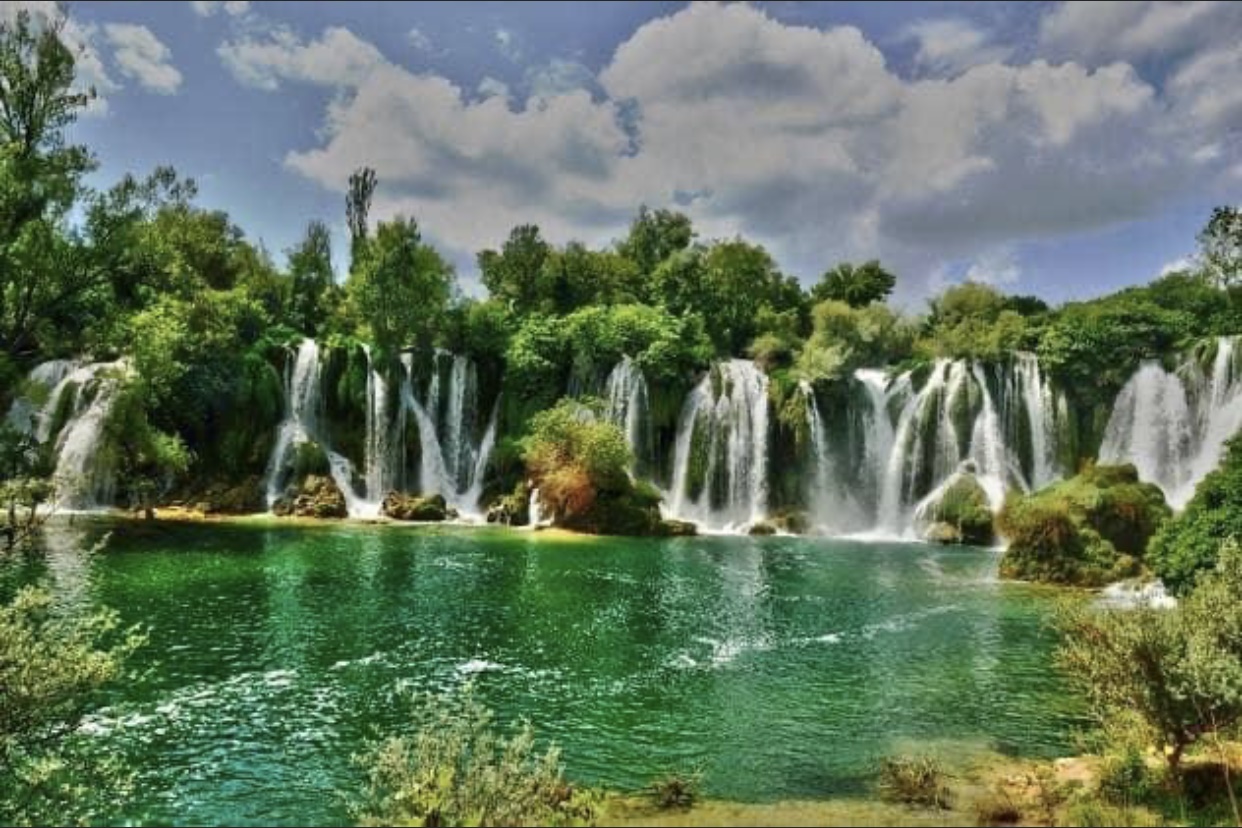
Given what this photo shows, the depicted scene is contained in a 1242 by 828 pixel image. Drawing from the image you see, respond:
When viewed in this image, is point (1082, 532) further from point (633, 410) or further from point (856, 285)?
point (856, 285)

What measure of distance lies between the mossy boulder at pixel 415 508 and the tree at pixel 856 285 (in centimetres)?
4070

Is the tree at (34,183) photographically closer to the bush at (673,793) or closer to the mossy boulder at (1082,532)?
the bush at (673,793)

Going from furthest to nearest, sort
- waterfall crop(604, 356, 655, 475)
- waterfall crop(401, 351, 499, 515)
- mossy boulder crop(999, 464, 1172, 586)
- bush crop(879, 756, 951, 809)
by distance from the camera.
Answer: waterfall crop(401, 351, 499, 515) < waterfall crop(604, 356, 655, 475) < mossy boulder crop(999, 464, 1172, 586) < bush crop(879, 756, 951, 809)

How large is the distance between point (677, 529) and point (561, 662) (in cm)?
2554

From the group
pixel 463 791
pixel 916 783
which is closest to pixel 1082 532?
pixel 916 783

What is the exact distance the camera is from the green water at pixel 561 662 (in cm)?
1455

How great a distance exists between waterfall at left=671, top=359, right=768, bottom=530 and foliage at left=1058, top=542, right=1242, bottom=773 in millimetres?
36970

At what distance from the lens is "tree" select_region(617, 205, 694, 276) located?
78.2 metres

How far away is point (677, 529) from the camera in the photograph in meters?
45.9

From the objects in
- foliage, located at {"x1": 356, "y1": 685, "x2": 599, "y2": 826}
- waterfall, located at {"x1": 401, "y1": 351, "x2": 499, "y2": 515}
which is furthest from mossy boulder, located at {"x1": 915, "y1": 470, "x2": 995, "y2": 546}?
foliage, located at {"x1": 356, "y1": 685, "x2": 599, "y2": 826}

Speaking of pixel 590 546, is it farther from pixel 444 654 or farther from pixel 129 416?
pixel 129 416

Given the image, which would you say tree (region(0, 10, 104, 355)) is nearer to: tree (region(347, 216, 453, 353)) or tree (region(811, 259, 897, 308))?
tree (region(347, 216, 453, 353))

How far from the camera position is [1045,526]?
1309 inches

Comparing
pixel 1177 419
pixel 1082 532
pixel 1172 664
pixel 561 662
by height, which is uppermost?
pixel 1177 419
